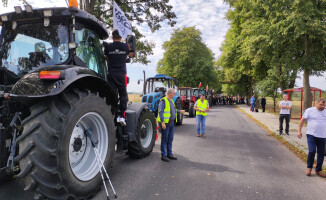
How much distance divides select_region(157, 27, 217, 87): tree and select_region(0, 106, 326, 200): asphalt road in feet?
102

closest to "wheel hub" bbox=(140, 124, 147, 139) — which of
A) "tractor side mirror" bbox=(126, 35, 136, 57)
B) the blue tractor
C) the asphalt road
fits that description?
the asphalt road

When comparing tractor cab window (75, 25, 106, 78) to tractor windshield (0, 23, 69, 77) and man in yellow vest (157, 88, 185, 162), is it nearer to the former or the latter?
tractor windshield (0, 23, 69, 77)

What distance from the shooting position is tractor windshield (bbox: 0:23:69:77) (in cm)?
331

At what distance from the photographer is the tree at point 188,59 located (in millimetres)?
37062

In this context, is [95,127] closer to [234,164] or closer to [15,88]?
[15,88]

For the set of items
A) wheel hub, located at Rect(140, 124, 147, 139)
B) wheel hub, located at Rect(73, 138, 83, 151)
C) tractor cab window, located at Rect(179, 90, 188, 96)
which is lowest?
wheel hub, located at Rect(140, 124, 147, 139)

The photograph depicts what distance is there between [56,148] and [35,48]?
1.63 m

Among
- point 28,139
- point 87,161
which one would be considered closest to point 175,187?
point 87,161

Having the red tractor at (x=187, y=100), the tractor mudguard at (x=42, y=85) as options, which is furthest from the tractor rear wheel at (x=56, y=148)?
the red tractor at (x=187, y=100)

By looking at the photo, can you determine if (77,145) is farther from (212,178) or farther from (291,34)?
(291,34)

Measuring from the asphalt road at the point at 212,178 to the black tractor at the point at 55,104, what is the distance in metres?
0.54

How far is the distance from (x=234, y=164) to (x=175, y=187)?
207 cm

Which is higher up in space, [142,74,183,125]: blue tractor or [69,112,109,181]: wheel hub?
[142,74,183,125]: blue tractor

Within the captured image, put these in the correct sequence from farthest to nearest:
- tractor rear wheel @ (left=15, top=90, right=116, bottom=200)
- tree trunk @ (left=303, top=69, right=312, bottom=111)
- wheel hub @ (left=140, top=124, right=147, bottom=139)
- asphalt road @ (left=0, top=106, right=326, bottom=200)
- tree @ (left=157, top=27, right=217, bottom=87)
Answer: tree @ (left=157, top=27, right=217, bottom=87) → tree trunk @ (left=303, top=69, right=312, bottom=111) → wheel hub @ (left=140, top=124, right=147, bottom=139) → asphalt road @ (left=0, top=106, right=326, bottom=200) → tractor rear wheel @ (left=15, top=90, right=116, bottom=200)
